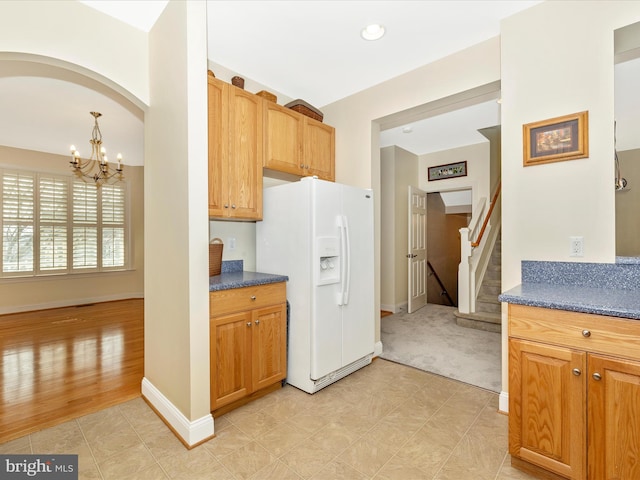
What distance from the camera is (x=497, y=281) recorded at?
4.69 meters

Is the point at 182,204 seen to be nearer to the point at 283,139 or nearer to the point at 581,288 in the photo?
the point at 283,139

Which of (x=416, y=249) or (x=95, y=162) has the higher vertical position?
(x=95, y=162)

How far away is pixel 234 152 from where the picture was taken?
96.2 inches

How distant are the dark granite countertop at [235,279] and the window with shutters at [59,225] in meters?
4.68

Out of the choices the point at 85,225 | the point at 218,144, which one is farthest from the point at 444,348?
the point at 85,225

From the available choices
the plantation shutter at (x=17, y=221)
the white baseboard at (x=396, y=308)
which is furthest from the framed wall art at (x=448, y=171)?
the plantation shutter at (x=17, y=221)

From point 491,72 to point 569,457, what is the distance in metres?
2.52

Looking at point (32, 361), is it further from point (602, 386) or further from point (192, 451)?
point (602, 386)

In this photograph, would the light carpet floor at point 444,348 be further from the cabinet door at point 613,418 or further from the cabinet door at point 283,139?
the cabinet door at point 283,139

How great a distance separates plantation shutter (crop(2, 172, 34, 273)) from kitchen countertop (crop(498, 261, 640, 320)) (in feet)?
22.8

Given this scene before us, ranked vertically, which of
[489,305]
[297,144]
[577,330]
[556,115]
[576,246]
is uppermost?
[297,144]

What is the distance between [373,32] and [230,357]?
2.65 metres

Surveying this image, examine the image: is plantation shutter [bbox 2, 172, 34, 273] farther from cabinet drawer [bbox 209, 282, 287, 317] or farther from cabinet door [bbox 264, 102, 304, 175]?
cabinet drawer [bbox 209, 282, 287, 317]

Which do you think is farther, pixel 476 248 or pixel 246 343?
pixel 476 248
